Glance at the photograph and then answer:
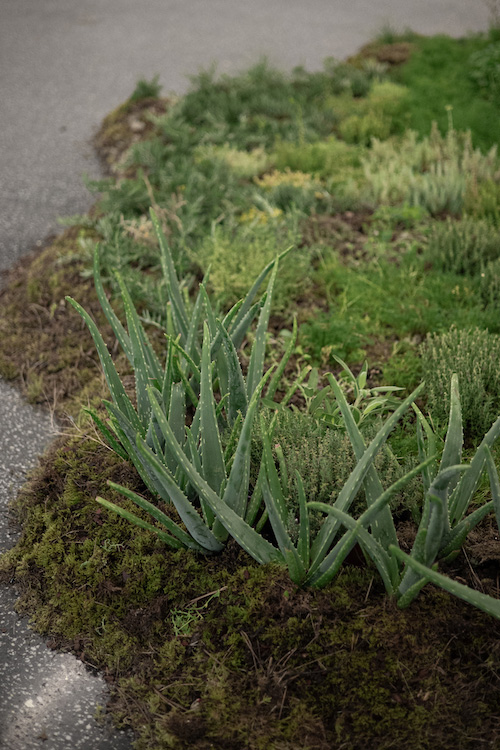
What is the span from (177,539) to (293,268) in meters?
2.17

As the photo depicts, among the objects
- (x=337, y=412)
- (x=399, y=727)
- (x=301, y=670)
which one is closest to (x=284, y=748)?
(x=301, y=670)

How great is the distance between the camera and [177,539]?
2.49 meters

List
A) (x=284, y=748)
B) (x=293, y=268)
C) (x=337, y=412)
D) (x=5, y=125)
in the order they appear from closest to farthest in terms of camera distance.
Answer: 1. (x=284, y=748)
2. (x=337, y=412)
3. (x=293, y=268)
4. (x=5, y=125)

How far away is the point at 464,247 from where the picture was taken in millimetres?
4141

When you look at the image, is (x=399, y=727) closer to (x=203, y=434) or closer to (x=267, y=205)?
(x=203, y=434)

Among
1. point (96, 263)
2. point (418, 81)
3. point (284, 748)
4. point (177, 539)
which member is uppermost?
point (418, 81)

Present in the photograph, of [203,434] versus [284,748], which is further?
[203,434]

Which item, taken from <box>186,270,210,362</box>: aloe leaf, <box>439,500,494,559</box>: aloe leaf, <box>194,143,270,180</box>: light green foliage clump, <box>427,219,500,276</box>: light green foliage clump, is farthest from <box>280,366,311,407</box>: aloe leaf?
<box>194,143,270,180</box>: light green foliage clump

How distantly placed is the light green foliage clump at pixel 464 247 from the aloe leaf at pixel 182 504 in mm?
2558

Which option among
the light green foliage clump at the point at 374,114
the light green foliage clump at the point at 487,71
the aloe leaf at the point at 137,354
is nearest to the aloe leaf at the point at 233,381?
the aloe leaf at the point at 137,354

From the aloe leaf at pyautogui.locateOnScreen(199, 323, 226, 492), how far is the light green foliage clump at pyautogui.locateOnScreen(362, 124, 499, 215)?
126 inches

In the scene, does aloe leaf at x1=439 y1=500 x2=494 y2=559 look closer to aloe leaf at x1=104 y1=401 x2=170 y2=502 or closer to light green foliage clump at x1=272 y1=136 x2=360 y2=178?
aloe leaf at x1=104 y1=401 x2=170 y2=502

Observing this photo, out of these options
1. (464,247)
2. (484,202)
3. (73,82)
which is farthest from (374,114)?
(73,82)

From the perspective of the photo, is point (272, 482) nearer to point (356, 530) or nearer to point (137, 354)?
point (356, 530)
